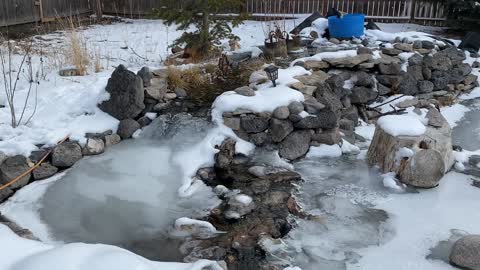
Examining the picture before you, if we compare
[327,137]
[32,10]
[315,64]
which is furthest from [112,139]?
[32,10]

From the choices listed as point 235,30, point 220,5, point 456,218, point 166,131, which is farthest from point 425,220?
point 235,30

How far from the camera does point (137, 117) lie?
5031 millimetres

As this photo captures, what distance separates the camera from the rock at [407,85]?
631 centimetres

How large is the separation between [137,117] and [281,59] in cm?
234

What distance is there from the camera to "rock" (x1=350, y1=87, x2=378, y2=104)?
19.3 feet

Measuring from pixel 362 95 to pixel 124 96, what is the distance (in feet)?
9.58

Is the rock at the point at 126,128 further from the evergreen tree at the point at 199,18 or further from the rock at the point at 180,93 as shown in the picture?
the evergreen tree at the point at 199,18

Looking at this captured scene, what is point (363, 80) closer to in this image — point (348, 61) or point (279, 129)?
point (348, 61)

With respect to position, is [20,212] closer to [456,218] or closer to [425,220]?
[425,220]

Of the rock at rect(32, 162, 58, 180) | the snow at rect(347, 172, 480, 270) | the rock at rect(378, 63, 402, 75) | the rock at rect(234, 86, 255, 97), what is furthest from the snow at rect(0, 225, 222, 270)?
the rock at rect(378, 63, 402, 75)

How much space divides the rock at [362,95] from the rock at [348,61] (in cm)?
32

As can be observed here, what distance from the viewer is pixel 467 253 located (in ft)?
9.76

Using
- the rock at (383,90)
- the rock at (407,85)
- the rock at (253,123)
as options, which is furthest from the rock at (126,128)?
the rock at (407,85)

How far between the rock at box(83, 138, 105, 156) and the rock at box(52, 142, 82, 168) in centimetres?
7
